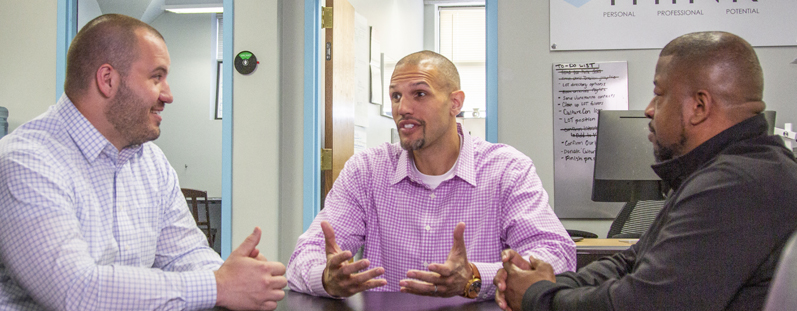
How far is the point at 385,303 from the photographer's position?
1139 millimetres

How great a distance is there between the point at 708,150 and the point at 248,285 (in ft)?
2.96

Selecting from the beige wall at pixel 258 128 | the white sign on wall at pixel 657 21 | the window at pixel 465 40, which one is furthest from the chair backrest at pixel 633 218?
the window at pixel 465 40

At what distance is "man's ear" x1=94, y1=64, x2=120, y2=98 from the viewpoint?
1.33 metres

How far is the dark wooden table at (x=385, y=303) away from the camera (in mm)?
1098

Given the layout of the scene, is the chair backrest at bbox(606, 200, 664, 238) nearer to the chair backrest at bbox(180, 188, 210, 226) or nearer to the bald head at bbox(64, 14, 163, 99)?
the bald head at bbox(64, 14, 163, 99)

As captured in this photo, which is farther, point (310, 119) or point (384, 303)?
point (310, 119)

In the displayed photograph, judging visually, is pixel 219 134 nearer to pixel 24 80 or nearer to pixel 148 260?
pixel 24 80

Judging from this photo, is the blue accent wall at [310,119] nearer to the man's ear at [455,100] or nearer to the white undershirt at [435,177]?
the man's ear at [455,100]

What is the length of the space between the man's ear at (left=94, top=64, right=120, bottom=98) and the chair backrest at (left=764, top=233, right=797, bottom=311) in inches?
53.3

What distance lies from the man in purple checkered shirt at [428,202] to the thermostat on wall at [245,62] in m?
1.53

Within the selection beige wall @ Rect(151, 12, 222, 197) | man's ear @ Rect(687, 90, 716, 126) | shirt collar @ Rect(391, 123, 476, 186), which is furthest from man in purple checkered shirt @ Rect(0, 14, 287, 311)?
beige wall @ Rect(151, 12, 222, 197)

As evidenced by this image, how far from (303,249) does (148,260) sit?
15.3 inches

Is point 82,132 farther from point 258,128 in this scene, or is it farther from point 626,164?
point 258,128

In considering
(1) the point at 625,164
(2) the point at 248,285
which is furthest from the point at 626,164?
(2) the point at 248,285
